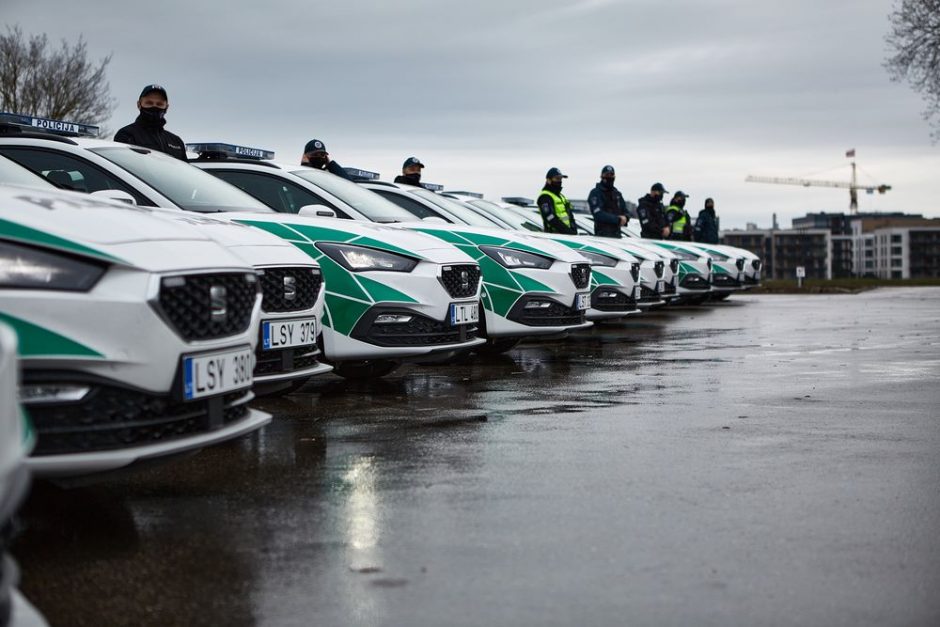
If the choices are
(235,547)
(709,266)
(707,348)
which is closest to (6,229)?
(235,547)

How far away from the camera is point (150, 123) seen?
33.4ft

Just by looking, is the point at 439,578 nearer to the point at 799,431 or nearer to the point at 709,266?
the point at 799,431

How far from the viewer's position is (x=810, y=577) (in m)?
3.87

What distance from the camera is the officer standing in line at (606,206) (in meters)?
19.2

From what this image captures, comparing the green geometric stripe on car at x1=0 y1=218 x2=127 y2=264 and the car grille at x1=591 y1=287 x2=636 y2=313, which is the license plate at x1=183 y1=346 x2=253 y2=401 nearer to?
the green geometric stripe on car at x1=0 y1=218 x2=127 y2=264

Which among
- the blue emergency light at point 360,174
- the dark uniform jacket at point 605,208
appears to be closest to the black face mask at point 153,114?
the blue emergency light at point 360,174

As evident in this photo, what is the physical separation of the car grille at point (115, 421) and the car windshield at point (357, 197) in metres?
5.46

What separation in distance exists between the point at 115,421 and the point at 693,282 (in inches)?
725

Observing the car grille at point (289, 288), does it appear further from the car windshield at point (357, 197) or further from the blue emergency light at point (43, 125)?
the car windshield at point (357, 197)

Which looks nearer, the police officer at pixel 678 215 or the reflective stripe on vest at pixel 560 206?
the reflective stripe on vest at pixel 560 206

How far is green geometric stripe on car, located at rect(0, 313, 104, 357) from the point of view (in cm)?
419

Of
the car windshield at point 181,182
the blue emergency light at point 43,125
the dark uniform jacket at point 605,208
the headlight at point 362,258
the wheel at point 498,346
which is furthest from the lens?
the dark uniform jacket at point 605,208

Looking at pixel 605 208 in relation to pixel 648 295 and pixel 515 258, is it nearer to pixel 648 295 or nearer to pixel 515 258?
pixel 648 295

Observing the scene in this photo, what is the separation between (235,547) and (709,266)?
740 inches
